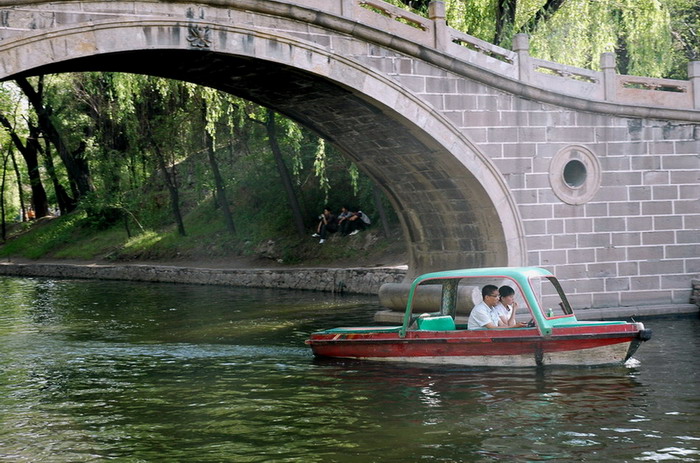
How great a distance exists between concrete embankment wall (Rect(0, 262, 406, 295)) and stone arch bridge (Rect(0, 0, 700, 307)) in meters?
4.47

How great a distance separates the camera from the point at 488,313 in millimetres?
10688

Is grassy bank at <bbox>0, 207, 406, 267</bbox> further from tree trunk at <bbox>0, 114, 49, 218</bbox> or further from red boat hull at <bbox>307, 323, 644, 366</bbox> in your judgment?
red boat hull at <bbox>307, 323, 644, 366</bbox>

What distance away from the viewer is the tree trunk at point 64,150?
32781 mm

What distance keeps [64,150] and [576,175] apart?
24.7 metres

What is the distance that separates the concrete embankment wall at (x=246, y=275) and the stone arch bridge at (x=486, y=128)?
447 cm

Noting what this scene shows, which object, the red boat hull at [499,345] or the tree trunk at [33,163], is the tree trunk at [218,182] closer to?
the tree trunk at [33,163]

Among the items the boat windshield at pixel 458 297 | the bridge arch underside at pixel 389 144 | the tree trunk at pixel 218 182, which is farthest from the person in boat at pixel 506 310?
the tree trunk at pixel 218 182

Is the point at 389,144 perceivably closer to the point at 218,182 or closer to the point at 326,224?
the point at 326,224

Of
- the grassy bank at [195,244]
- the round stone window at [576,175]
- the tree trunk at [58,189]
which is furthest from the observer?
the tree trunk at [58,189]

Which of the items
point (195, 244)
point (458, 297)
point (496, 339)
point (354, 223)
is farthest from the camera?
point (195, 244)

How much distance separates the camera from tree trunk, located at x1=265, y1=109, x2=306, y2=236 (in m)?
24.6

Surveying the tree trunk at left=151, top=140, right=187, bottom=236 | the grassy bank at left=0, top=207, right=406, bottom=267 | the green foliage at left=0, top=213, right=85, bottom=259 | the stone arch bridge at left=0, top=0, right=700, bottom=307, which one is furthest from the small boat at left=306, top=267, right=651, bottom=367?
the green foliage at left=0, top=213, right=85, bottom=259

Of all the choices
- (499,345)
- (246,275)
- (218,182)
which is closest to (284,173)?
(218,182)

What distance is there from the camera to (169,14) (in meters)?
11.5
